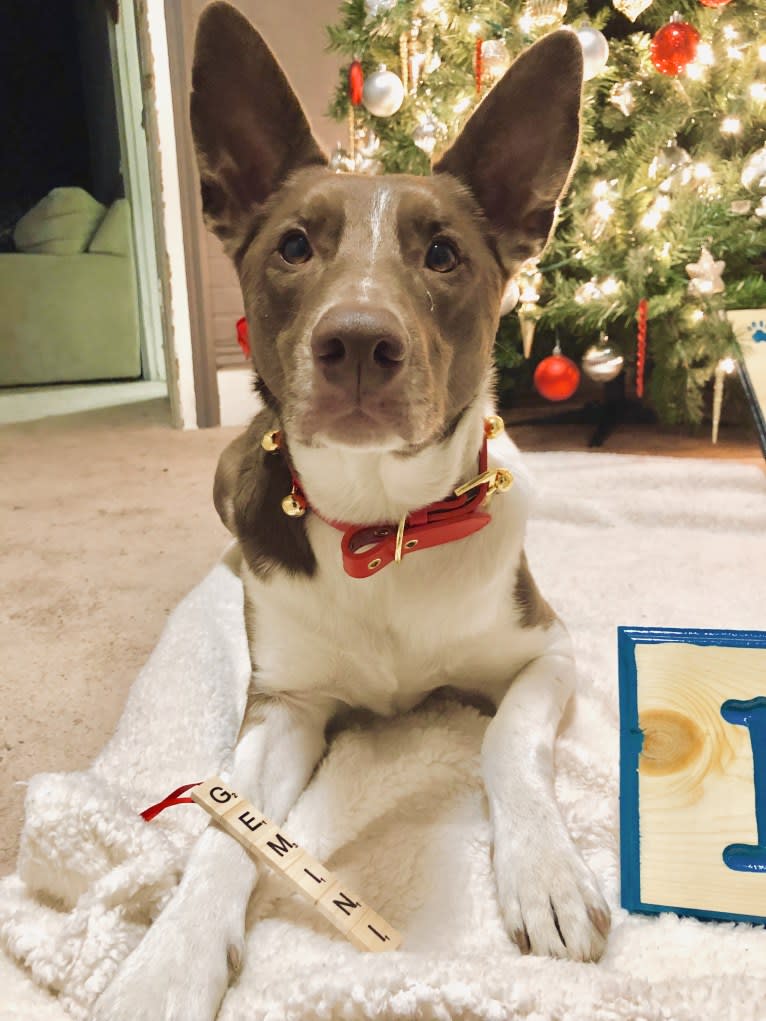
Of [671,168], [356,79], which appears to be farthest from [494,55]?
[671,168]

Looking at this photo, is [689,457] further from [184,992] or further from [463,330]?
[184,992]

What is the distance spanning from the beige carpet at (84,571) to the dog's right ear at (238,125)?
2.94 ft

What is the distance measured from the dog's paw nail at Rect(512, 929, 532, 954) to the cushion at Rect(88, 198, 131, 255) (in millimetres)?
6368

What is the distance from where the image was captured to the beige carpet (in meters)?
1.49

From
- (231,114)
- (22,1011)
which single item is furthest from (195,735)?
(231,114)

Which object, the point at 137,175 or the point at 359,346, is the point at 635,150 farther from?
the point at 137,175

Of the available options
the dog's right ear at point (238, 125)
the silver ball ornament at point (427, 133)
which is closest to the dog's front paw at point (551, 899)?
the dog's right ear at point (238, 125)

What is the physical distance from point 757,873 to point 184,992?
64 cm

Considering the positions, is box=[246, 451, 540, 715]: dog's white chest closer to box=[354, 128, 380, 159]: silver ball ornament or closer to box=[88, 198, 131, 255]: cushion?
box=[354, 128, 380, 159]: silver ball ornament

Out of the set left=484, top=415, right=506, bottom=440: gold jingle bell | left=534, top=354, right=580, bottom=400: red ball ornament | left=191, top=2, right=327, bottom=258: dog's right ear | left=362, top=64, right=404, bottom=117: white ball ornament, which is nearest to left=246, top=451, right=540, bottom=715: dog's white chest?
left=484, top=415, right=506, bottom=440: gold jingle bell

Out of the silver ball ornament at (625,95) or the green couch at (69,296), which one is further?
the green couch at (69,296)

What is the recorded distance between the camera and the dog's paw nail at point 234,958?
2.92 ft

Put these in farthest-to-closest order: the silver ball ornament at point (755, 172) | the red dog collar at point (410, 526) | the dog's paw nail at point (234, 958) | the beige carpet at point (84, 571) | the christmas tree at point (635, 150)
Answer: the christmas tree at point (635, 150) < the silver ball ornament at point (755, 172) < the beige carpet at point (84, 571) < the red dog collar at point (410, 526) < the dog's paw nail at point (234, 958)

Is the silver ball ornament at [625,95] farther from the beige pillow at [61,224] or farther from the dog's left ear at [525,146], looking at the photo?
the beige pillow at [61,224]
